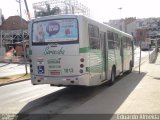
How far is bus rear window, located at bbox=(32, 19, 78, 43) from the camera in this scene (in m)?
13.1

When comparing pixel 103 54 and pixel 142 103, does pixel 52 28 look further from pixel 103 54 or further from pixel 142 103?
pixel 142 103

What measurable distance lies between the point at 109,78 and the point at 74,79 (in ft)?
15.3

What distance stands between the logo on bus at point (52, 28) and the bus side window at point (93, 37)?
1314 millimetres

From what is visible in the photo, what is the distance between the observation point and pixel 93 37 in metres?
14.2

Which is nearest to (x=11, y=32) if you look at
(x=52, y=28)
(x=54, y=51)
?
(x=52, y=28)

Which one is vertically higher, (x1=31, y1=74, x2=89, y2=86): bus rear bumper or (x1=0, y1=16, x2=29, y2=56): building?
(x1=0, y1=16, x2=29, y2=56): building

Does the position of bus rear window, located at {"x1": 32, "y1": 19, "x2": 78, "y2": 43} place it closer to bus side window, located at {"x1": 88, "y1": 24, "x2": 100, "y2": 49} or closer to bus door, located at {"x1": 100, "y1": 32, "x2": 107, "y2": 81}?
bus side window, located at {"x1": 88, "y1": 24, "x2": 100, "y2": 49}

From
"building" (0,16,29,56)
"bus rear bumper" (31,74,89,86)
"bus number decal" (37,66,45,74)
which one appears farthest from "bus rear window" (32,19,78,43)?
"building" (0,16,29,56)

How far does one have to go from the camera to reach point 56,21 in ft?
43.8

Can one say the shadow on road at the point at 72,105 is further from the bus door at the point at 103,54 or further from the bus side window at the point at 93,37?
the bus side window at the point at 93,37

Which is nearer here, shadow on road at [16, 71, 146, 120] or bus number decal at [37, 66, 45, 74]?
shadow on road at [16, 71, 146, 120]

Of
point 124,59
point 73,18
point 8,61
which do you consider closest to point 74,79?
point 73,18

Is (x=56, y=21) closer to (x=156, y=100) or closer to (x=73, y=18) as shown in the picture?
(x=73, y=18)

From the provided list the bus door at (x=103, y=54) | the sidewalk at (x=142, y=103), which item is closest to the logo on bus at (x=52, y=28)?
the bus door at (x=103, y=54)
